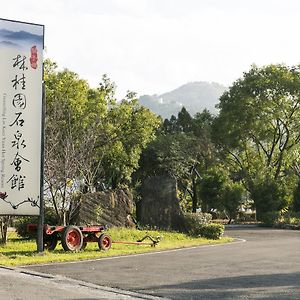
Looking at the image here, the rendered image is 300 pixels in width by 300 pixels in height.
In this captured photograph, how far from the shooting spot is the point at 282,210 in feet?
147

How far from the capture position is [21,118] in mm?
16766

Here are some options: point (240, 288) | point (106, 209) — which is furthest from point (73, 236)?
point (240, 288)

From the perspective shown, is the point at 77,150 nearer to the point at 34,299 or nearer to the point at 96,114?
the point at 96,114

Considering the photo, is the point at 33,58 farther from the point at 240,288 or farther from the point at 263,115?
the point at 263,115

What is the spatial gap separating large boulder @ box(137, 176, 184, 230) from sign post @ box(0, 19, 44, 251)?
10.7 metres

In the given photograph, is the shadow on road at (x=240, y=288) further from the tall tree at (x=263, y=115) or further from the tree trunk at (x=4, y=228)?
the tall tree at (x=263, y=115)

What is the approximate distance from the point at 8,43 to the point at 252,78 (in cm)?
3349

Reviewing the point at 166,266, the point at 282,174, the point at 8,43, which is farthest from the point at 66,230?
the point at 282,174

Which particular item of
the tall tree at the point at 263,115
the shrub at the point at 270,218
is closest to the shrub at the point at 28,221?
the shrub at the point at 270,218

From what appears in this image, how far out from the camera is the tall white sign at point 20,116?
16531 millimetres

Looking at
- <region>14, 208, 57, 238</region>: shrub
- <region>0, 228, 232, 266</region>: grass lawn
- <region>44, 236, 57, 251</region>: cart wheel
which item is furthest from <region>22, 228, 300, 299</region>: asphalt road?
<region>14, 208, 57, 238</region>: shrub

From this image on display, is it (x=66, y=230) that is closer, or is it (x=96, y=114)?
(x=66, y=230)

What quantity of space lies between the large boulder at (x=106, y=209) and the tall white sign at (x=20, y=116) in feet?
18.8

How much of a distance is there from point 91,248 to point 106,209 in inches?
182
